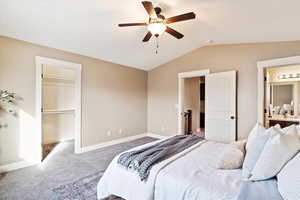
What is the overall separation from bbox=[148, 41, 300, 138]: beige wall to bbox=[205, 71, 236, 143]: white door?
0.56 feet

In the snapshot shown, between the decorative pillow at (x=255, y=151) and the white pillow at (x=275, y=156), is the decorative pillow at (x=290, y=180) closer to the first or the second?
the white pillow at (x=275, y=156)

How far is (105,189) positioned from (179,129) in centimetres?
328

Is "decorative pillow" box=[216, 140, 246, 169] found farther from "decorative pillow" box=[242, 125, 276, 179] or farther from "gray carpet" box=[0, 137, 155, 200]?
"gray carpet" box=[0, 137, 155, 200]

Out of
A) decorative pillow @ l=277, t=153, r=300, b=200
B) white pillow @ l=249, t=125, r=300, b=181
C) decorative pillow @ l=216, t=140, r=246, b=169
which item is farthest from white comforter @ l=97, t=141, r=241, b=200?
decorative pillow @ l=277, t=153, r=300, b=200

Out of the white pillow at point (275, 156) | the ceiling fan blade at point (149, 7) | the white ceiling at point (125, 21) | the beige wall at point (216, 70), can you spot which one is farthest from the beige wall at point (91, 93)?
the white pillow at point (275, 156)

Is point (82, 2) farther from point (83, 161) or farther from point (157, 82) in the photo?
point (157, 82)

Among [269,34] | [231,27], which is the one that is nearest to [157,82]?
[231,27]

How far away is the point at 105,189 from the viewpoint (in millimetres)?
1877

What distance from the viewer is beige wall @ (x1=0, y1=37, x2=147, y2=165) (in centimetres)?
287

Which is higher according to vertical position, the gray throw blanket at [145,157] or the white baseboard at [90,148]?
the gray throw blanket at [145,157]

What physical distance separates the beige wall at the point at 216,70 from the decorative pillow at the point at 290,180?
275 centimetres

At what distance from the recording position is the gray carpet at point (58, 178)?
2137mm

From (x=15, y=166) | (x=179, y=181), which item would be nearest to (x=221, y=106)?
(x=179, y=181)

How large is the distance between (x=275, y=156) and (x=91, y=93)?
383 cm
